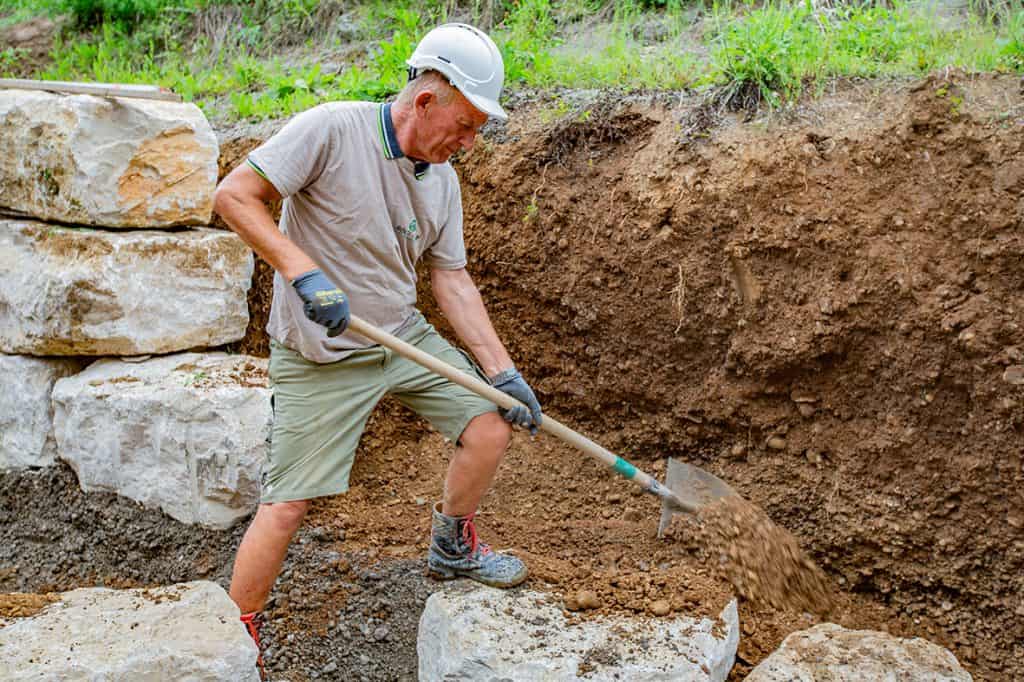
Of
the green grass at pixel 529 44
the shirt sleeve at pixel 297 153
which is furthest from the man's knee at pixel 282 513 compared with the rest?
the green grass at pixel 529 44

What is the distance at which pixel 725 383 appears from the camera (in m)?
3.63

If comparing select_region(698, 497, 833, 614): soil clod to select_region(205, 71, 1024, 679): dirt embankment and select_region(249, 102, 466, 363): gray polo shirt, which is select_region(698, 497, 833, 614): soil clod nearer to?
select_region(205, 71, 1024, 679): dirt embankment

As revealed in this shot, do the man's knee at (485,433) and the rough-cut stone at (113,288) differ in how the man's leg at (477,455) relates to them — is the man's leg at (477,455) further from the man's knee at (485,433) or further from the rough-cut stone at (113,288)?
the rough-cut stone at (113,288)

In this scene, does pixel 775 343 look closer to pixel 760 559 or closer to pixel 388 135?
pixel 760 559

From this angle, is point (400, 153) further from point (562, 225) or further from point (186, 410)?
point (186, 410)

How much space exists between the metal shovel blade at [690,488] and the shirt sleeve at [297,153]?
1646mm

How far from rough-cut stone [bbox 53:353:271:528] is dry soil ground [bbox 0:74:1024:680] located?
0.12 meters

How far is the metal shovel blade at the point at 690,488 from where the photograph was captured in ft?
11.2

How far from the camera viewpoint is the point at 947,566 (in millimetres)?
3248

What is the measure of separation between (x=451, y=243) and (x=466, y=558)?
103 centimetres

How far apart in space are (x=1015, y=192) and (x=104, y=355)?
3.50m

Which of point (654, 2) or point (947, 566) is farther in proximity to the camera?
point (654, 2)

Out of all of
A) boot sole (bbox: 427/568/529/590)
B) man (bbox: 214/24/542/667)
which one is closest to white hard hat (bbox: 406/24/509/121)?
man (bbox: 214/24/542/667)

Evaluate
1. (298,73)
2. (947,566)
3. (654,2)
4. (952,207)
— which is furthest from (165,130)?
(947,566)
